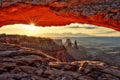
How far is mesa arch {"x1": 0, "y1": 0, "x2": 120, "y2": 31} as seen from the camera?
32.4 feet

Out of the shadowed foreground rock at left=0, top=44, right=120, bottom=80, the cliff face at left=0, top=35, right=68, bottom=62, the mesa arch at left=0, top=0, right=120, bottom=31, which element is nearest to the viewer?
the shadowed foreground rock at left=0, top=44, right=120, bottom=80

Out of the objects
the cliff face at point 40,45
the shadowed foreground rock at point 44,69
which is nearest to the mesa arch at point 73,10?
the shadowed foreground rock at point 44,69

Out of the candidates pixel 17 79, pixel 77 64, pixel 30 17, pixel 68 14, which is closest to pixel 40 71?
pixel 17 79

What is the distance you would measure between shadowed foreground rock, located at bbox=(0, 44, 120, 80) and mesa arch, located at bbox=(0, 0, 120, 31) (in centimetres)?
246

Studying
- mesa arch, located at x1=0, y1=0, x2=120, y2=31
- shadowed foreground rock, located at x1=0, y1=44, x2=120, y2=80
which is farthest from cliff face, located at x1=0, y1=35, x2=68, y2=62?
shadowed foreground rock, located at x1=0, y1=44, x2=120, y2=80

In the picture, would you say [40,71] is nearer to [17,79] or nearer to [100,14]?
[17,79]

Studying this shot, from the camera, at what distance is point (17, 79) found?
717 cm

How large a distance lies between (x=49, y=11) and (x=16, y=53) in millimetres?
2773

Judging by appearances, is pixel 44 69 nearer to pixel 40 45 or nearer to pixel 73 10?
pixel 73 10

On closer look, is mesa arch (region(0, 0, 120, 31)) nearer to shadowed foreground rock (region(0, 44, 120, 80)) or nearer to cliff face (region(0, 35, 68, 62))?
shadowed foreground rock (region(0, 44, 120, 80))

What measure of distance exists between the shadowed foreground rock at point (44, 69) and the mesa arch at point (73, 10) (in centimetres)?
246

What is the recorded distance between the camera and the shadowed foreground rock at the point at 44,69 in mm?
7426

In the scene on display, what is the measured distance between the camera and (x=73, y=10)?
10.2 meters

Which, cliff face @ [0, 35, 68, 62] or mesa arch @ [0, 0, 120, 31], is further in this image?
cliff face @ [0, 35, 68, 62]
